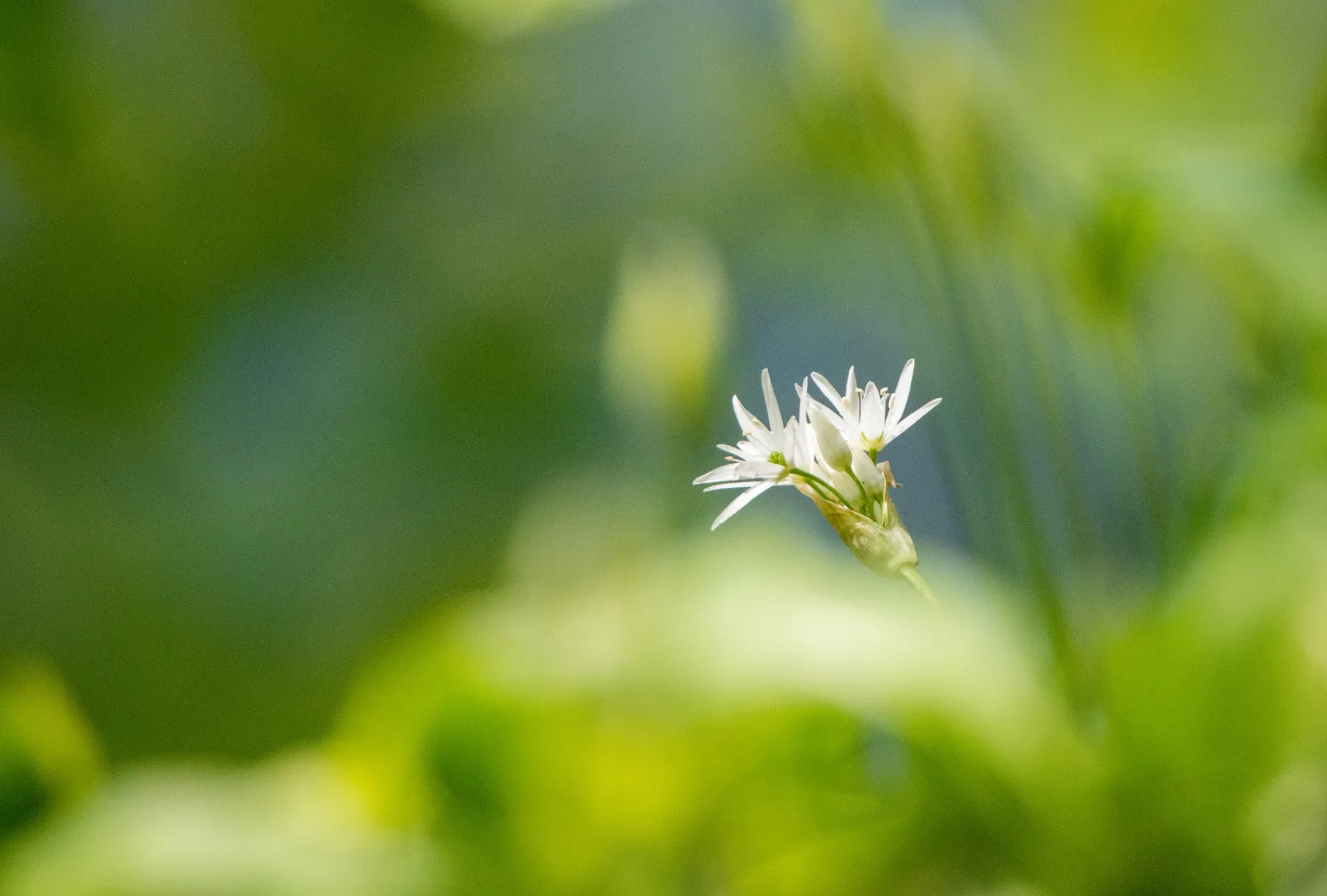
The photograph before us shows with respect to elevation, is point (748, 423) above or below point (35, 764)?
below

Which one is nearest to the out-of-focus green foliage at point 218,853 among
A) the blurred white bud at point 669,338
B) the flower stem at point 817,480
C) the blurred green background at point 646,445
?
the blurred green background at point 646,445

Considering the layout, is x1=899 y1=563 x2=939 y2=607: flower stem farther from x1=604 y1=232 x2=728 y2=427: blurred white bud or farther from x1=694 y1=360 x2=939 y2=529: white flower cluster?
x1=604 y1=232 x2=728 y2=427: blurred white bud

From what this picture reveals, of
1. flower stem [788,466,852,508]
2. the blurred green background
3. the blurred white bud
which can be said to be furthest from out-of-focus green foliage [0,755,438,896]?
flower stem [788,466,852,508]

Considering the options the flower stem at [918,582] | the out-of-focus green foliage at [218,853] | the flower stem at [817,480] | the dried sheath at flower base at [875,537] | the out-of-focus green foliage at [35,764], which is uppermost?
the out-of-focus green foliage at [35,764]

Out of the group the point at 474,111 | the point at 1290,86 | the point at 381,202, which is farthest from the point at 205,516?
the point at 1290,86

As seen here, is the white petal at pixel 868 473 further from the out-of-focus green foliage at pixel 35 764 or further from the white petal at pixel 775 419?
the out-of-focus green foliage at pixel 35 764

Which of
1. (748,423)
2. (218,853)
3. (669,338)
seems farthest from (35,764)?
(748,423)

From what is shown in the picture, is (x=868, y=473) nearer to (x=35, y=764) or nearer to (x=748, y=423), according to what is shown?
(x=748, y=423)
